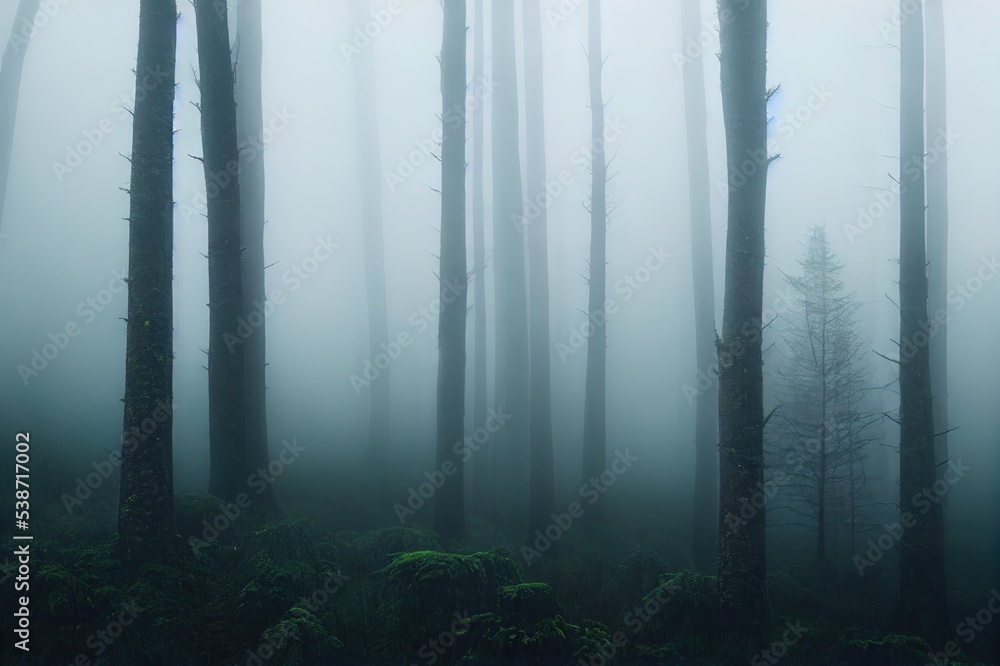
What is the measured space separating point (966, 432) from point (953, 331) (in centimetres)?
973

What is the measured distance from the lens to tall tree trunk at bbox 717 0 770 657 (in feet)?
23.9

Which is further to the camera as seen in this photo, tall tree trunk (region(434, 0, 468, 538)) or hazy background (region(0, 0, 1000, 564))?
hazy background (region(0, 0, 1000, 564))

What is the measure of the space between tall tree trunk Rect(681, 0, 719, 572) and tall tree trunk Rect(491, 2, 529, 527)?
13.8 ft

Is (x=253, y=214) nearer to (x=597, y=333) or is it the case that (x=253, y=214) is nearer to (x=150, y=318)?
(x=150, y=318)

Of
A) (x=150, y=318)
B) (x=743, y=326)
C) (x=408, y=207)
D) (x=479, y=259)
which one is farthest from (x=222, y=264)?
(x=408, y=207)

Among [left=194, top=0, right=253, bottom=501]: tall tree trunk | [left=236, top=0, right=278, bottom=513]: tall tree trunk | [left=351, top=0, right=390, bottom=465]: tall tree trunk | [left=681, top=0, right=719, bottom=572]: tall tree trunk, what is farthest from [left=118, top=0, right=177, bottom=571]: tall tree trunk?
[left=351, top=0, right=390, bottom=465]: tall tree trunk

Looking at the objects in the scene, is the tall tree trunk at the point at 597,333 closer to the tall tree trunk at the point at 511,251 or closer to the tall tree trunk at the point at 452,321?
the tall tree trunk at the point at 511,251

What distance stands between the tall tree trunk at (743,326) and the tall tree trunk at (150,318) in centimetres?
650

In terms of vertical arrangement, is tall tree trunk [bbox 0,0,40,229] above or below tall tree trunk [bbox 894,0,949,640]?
above

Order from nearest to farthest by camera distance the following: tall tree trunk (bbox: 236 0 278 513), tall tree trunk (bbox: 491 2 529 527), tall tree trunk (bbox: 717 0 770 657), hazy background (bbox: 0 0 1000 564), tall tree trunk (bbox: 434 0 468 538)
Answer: tall tree trunk (bbox: 717 0 770 657), tall tree trunk (bbox: 236 0 278 513), tall tree trunk (bbox: 434 0 468 538), tall tree trunk (bbox: 491 2 529 527), hazy background (bbox: 0 0 1000 564)

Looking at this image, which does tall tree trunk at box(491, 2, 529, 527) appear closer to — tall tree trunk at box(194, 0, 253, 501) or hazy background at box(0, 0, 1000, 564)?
hazy background at box(0, 0, 1000, 564)

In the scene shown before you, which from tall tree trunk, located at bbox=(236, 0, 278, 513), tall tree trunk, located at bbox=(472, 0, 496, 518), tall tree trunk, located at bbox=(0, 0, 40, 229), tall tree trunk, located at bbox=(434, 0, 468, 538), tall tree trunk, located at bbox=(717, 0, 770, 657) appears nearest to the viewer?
tall tree trunk, located at bbox=(717, 0, 770, 657)

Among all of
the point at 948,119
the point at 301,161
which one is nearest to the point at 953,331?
the point at 948,119

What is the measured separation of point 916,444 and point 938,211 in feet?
32.1
